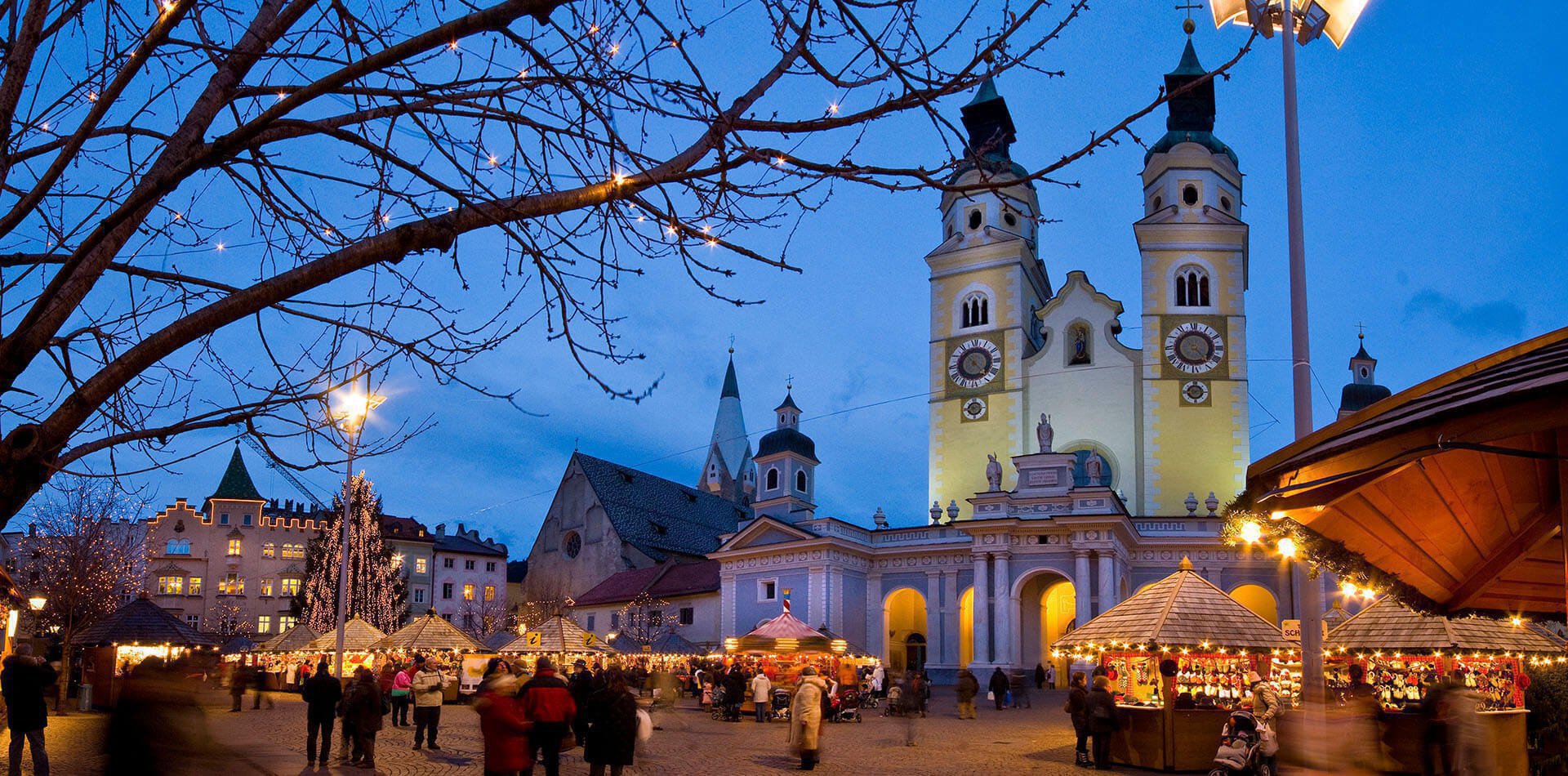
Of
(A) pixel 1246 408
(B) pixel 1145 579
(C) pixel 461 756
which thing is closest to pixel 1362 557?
(C) pixel 461 756

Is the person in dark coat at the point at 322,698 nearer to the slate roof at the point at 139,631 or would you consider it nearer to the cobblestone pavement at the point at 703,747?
the cobblestone pavement at the point at 703,747

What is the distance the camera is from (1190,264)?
5172 centimetres

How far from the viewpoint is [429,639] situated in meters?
33.6

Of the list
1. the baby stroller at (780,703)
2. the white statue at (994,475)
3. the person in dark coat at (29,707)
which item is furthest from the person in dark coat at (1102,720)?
the white statue at (994,475)

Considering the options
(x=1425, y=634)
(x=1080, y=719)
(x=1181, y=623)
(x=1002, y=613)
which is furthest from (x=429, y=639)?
(x=1425, y=634)

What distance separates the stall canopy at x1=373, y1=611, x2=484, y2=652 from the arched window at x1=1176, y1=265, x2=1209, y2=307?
110 ft

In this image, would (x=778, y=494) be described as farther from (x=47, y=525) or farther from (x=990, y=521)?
(x=47, y=525)

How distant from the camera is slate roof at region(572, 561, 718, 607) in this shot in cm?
5809

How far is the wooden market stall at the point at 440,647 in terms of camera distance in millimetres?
33281

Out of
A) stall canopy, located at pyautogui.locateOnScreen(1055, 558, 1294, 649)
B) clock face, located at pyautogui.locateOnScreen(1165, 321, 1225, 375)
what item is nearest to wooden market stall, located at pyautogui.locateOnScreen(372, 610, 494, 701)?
stall canopy, located at pyautogui.locateOnScreen(1055, 558, 1294, 649)

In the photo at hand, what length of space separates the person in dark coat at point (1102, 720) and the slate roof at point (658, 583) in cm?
3894

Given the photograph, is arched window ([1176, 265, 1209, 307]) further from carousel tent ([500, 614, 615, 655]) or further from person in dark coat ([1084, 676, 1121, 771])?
person in dark coat ([1084, 676, 1121, 771])

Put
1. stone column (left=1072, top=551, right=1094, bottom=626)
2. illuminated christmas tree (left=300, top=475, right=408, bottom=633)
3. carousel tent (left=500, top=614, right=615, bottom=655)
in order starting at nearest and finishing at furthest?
carousel tent (left=500, top=614, right=615, bottom=655)
stone column (left=1072, top=551, right=1094, bottom=626)
illuminated christmas tree (left=300, top=475, right=408, bottom=633)

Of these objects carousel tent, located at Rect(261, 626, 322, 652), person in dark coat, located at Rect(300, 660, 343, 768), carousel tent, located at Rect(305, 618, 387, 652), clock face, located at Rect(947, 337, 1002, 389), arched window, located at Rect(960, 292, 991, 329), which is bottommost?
carousel tent, located at Rect(261, 626, 322, 652)
